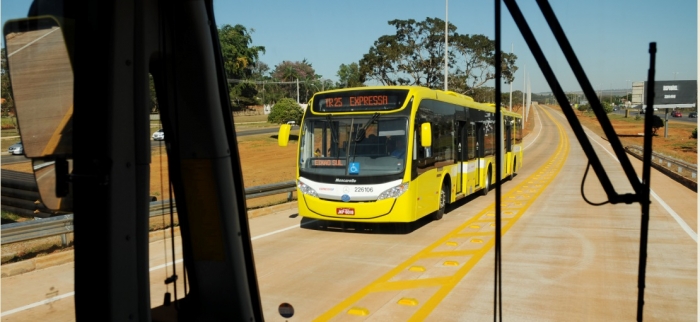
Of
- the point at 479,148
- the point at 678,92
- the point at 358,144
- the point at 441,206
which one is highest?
the point at 678,92

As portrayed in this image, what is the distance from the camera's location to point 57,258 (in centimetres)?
485

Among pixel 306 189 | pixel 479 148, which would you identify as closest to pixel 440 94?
pixel 306 189

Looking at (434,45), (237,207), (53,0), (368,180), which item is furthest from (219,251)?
(368,180)

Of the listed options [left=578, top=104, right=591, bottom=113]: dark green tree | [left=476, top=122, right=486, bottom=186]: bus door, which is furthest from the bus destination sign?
[left=578, top=104, right=591, bottom=113]: dark green tree

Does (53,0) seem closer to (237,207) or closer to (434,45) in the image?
(237,207)

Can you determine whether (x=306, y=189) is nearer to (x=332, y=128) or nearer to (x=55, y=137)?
(x=332, y=128)

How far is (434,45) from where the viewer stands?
664 cm

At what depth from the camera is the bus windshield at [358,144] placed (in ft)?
37.6

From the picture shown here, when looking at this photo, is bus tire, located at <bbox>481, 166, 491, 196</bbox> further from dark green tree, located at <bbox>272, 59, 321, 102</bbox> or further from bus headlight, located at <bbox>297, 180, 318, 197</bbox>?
bus headlight, located at <bbox>297, 180, 318, 197</bbox>

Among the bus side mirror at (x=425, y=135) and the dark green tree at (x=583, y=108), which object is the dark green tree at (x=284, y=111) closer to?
the bus side mirror at (x=425, y=135)

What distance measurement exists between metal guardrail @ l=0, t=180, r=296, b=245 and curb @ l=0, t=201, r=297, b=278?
0.33 ft

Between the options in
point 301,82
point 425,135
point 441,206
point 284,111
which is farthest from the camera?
point 284,111

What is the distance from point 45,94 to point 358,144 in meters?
9.32

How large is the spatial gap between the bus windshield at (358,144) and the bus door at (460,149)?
359 cm
